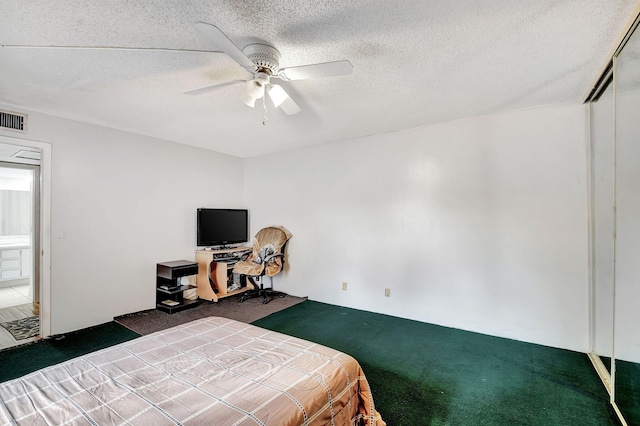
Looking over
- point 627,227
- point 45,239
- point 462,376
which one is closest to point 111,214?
point 45,239

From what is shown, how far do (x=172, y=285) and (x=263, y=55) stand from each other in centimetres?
347

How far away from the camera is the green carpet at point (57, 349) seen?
256 centimetres

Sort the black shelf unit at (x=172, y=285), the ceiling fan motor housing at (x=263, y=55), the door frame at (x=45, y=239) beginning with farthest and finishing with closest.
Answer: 1. the black shelf unit at (x=172, y=285)
2. the door frame at (x=45, y=239)
3. the ceiling fan motor housing at (x=263, y=55)

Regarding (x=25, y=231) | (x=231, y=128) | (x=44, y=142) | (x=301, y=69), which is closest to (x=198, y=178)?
(x=231, y=128)

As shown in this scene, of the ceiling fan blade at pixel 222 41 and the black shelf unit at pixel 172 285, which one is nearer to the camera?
the ceiling fan blade at pixel 222 41

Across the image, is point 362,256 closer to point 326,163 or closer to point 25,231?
point 326,163

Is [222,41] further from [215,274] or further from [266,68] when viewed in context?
[215,274]

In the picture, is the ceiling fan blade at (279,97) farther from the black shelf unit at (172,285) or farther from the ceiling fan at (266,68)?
the black shelf unit at (172,285)

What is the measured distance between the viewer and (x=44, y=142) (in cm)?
320

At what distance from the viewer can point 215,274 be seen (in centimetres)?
472

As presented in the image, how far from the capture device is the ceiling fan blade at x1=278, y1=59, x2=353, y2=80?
176cm

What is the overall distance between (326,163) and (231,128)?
1.52 m

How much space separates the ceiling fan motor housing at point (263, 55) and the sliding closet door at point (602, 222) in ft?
8.25

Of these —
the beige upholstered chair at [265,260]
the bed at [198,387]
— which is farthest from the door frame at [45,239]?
the bed at [198,387]
